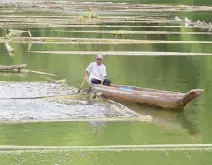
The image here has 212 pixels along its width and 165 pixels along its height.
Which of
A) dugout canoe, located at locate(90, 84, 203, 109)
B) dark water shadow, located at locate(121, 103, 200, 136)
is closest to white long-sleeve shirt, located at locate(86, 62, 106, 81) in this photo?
dugout canoe, located at locate(90, 84, 203, 109)

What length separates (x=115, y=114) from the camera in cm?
1636

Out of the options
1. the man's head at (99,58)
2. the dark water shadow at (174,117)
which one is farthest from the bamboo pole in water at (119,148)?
the man's head at (99,58)

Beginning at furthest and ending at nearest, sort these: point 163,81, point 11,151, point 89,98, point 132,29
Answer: point 132,29, point 163,81, point 89,98, point 11,151

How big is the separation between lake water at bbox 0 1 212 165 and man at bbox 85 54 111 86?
39.5 inches

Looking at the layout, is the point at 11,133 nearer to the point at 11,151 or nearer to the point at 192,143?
the point at 11,151

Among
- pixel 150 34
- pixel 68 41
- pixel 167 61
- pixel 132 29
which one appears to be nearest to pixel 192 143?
pixel 167 61

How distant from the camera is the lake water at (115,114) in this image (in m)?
12.0

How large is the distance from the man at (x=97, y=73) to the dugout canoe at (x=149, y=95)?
9.0 inches

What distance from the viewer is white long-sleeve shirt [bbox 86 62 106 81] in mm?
18641

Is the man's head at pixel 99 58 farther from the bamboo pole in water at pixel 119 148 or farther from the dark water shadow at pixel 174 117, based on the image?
the bamboo pole in water at pixel 119 148

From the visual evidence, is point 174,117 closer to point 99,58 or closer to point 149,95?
point 149,95

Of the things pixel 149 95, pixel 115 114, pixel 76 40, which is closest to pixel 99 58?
pixel 149 95

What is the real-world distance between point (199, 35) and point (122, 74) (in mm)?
17436

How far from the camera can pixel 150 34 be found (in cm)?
4106
